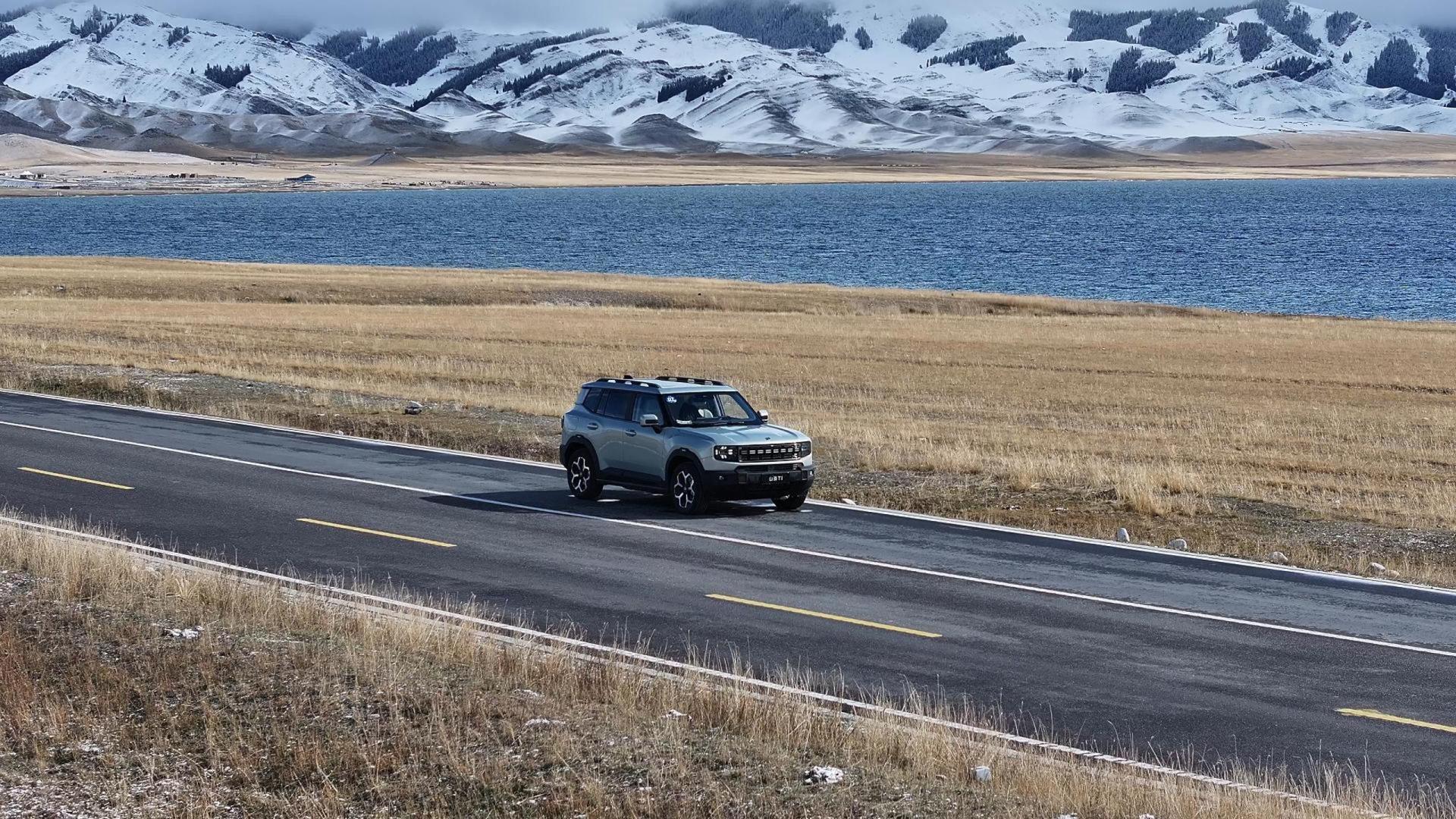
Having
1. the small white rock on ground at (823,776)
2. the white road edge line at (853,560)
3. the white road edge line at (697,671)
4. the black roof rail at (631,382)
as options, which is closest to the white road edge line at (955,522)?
the black roof rail at (631,382)

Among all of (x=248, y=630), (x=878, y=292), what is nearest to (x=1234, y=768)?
(x=248, y=630)

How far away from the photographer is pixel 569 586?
1653cm

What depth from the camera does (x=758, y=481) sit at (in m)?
21.4

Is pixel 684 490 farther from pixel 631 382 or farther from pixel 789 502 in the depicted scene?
pixel 631 382

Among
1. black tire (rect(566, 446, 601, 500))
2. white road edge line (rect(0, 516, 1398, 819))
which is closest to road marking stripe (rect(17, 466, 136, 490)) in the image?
white road edge line (rect(0, 516, 1398, 819))

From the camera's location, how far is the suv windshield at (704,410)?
73.1 feet

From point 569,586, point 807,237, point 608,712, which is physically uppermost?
point 608,712

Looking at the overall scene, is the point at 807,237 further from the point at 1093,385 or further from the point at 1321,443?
the point at 1321,443

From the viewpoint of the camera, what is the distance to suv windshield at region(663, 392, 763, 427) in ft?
73.1

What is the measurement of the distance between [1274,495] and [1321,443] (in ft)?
21.5

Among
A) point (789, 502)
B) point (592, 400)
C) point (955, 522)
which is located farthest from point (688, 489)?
point (955, 522)

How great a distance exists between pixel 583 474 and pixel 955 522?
531 cm

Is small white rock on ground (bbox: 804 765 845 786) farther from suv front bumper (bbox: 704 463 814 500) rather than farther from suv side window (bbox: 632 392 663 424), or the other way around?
suv side window (bbox: 632 392 663 424)

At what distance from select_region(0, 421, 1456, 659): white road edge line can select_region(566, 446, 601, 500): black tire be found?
116cm
